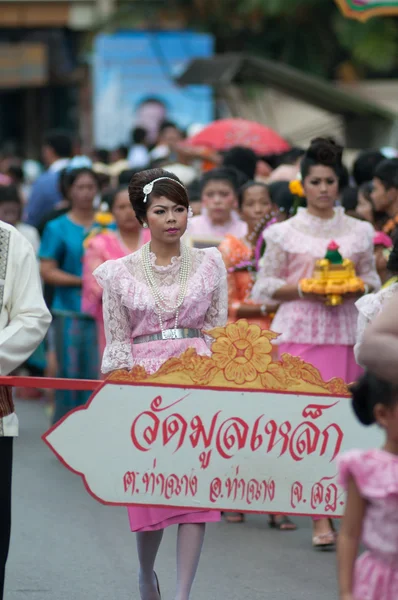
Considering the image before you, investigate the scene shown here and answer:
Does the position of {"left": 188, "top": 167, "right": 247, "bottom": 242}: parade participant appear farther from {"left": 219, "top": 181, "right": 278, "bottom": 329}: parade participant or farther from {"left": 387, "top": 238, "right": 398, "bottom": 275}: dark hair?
{"left": 387, "top": 238, "right": 398, "bottom": 275}: dark hair

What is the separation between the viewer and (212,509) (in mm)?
5301

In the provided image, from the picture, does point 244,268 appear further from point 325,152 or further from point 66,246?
point 66,246

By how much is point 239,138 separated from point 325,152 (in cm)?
628

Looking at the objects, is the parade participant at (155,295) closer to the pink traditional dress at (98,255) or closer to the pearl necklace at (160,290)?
the pearl necklace at (160,290)

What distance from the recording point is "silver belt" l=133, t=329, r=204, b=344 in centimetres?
566

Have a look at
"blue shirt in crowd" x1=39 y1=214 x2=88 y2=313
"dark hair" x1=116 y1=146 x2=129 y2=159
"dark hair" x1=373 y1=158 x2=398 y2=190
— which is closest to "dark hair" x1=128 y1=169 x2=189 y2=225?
"dark hair" x1=373 y1=158 x2=398 y2=190

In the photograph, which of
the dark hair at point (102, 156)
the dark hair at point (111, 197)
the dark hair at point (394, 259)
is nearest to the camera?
the dark hair at point (394, 259)

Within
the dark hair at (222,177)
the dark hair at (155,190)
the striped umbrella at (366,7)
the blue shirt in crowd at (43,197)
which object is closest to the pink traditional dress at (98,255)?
the dark hair at (222,177)

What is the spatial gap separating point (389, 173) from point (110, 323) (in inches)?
134

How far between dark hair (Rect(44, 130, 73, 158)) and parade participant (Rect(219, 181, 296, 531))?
642 centimetres

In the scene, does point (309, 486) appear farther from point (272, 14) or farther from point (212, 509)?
point (272, 14)

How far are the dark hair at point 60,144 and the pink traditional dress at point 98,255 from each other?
542 centimetres

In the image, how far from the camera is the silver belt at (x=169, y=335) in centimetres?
566

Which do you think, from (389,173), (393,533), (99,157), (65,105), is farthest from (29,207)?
(65,105)
